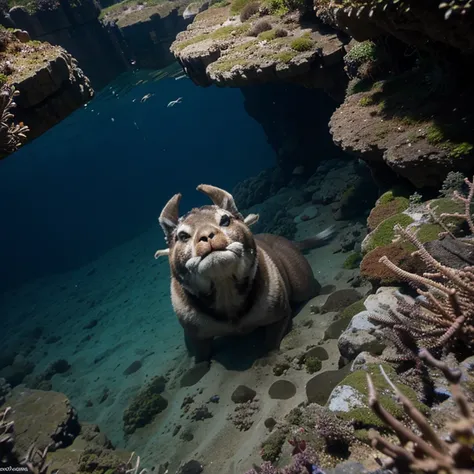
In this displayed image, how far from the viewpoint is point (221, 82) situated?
401 inches

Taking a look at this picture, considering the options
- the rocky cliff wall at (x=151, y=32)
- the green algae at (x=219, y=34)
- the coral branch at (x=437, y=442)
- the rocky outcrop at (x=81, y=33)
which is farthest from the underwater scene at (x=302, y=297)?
the rocky cliff wall at (x=151, y=32)

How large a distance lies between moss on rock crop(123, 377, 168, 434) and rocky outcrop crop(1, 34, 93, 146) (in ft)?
17.9

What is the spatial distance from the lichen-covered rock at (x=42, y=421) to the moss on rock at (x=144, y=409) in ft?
3.64

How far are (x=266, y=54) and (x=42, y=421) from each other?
10151mm

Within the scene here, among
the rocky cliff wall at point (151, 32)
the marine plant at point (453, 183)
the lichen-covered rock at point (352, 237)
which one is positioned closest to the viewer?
the marine plant at point (453, 183)

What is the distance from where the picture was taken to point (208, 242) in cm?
503

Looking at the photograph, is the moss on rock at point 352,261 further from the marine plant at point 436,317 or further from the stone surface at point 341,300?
the marine plant at point 436,317

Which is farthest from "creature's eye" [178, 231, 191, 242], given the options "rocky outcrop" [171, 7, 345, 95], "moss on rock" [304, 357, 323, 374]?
"rocky outcrop" [171, 7, 345, 95]

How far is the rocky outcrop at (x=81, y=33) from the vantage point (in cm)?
1659

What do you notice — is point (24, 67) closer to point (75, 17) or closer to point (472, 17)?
point (472, 17)

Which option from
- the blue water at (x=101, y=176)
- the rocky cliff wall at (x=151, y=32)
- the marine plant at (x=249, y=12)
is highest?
the rocky cliff wall at (x=151, y=32)

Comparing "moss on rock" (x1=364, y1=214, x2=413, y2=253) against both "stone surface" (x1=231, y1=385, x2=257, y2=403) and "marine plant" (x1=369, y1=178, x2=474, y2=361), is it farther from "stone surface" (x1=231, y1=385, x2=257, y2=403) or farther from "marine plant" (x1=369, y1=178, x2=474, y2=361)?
"stone surface" (x1=231, y1=385, x2=257, y2=403)

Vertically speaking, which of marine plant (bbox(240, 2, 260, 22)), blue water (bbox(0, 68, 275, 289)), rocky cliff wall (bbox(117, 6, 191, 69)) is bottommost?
blue water (bbox(0, 68, 275, 289))

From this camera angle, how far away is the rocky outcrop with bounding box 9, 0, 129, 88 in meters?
16.6
